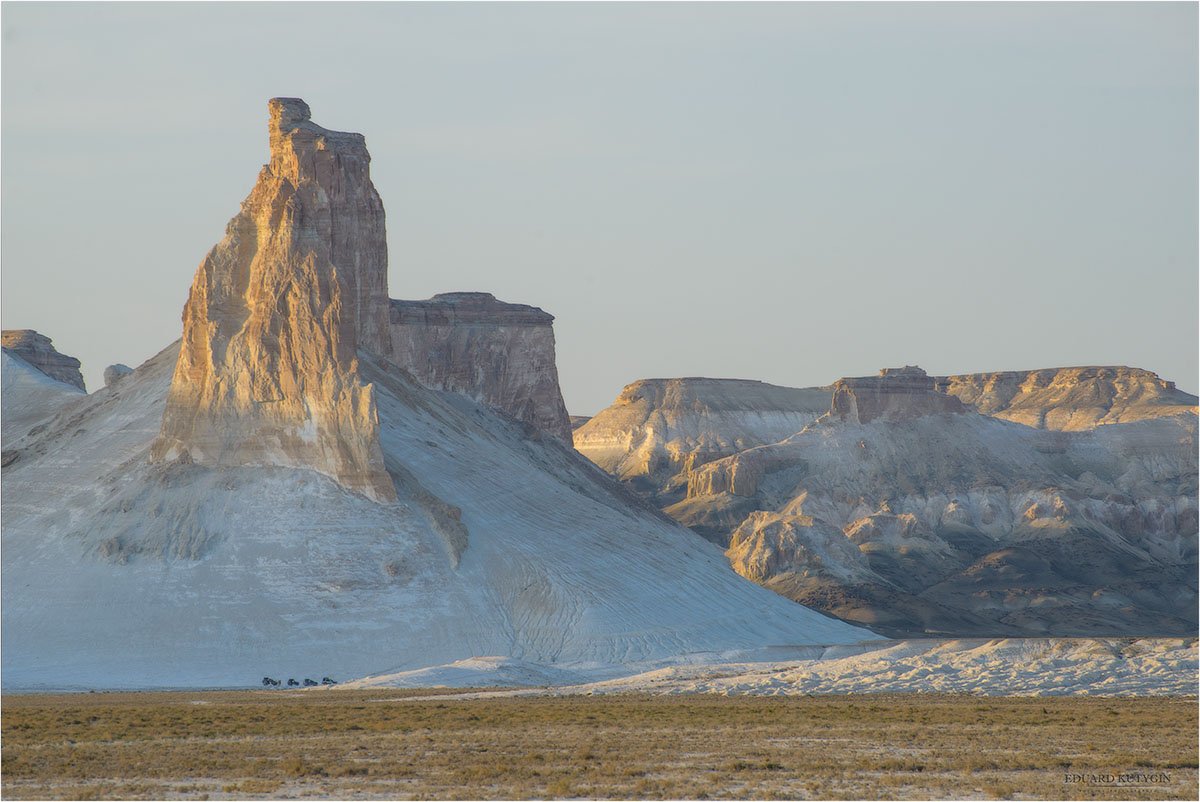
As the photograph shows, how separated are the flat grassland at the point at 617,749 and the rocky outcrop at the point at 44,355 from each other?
111 metres

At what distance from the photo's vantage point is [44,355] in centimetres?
17488

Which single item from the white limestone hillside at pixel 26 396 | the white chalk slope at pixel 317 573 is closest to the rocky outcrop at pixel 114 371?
the white limestone hillside at pixel 26 396

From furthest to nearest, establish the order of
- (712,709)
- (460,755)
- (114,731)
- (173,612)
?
(173,612)
(712,709)
(114,731)
(460,755)

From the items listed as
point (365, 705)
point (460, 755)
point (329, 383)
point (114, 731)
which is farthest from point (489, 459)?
point (460, 755)

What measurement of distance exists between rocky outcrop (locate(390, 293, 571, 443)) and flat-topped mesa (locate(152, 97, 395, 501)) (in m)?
60.6

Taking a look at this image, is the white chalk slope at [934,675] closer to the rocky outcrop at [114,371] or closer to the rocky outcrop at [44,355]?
the rocky outcrop at [114,371]

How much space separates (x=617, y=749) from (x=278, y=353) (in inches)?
2318

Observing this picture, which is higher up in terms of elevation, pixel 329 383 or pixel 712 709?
pixel 329 383

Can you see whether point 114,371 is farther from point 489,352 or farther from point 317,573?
point 317,573

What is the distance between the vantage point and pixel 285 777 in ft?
137

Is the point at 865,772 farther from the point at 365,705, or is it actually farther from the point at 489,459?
the point at 489,459

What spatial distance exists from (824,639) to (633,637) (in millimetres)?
17264

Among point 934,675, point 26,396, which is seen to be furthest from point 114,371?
point 934,675

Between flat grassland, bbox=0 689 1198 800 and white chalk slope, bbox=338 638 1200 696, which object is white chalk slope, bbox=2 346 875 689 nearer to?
white chalk slope, bbox=338 638 1200 696
